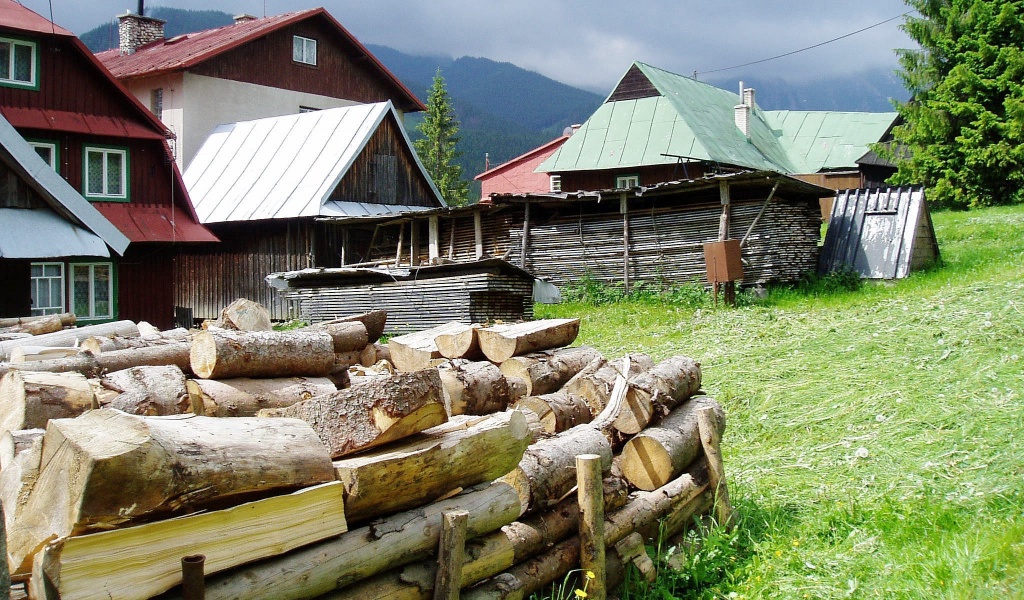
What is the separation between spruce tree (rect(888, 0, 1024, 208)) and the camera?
28.1 meters

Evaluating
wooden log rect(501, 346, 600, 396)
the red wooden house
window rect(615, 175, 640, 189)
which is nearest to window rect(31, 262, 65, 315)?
the red wooden house

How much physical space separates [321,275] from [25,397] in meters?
15.1

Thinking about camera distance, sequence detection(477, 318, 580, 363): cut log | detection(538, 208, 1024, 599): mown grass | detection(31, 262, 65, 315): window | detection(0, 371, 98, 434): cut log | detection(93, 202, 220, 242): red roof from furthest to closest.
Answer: detection(93, 202, 220, 242): red roof, detection(31, 262, 65, 315): window, detection(477, 318, 580, 363): cut log, detection(538, 208, 1024, 599): mown grass, detection(0, 371, 98, 434): cut log

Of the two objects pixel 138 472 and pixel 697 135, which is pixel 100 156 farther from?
pixel 697 135

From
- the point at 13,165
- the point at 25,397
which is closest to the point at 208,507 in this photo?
the point at 25,397

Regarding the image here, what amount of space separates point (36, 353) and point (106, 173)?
46.2 feet

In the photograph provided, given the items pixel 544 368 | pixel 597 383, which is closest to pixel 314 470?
pixel 597 383

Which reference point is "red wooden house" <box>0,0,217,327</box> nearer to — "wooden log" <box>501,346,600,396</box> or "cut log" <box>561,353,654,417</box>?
"wooden log" <box>501,346,600,396</box>

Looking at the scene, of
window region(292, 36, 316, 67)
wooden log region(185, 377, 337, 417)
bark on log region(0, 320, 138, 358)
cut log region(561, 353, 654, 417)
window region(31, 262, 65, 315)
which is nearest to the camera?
wooden log region(185, 377, 337, 417)

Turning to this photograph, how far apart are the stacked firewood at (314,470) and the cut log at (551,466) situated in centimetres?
1

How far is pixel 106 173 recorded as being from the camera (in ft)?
66.5

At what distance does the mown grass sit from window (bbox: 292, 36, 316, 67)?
24307 millimetres

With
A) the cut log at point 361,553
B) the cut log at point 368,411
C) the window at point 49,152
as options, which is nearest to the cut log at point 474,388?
the cut log at point 361,553

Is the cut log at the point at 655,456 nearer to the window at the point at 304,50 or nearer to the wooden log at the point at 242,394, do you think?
the wooden log at the point at 242,394
